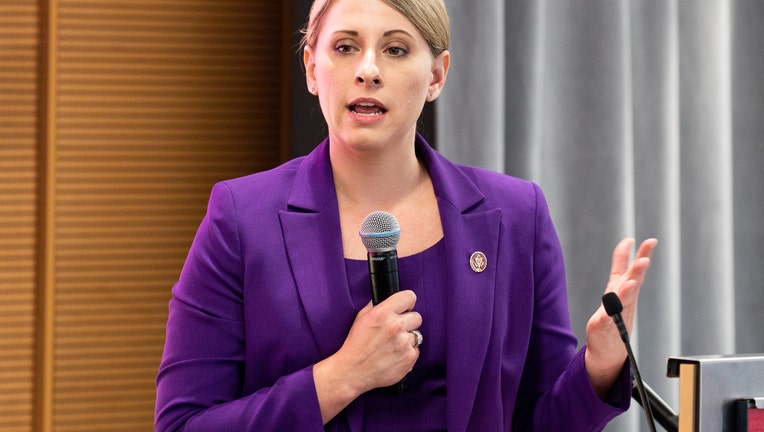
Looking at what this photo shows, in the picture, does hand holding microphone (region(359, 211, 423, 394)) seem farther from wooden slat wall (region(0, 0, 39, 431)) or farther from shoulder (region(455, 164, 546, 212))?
wooden slat wall (region(0, 0, 39, 431))

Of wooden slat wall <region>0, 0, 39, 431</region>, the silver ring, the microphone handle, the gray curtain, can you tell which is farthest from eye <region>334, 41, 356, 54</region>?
wooden slat wall <region>0, 0, 39, 431</region>

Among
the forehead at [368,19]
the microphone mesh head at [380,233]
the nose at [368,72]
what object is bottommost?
the microphone mesh head at [380,233]

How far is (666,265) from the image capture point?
2.76m

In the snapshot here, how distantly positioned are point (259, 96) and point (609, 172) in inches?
37.4

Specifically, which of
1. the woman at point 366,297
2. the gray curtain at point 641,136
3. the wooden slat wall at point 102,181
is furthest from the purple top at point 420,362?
the wooden slat wall at point 102,181

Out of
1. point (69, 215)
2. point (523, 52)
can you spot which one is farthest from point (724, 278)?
point (69, 215)

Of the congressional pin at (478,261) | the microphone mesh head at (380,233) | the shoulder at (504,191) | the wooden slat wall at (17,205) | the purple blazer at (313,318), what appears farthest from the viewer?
the wooden slat wall at (17,205)

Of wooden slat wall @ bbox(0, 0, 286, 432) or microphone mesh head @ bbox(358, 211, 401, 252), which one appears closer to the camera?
microphone mesh head @ bbox(358, 211, 401, 252)

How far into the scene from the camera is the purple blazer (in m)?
1.56

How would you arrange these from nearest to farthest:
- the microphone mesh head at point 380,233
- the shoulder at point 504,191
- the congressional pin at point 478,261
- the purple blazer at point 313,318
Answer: the microphone mesh head at point 380,233 → the purple blazer at point 313,318 → the congressional pin at point 478,261 → the shoulder at point 504,191

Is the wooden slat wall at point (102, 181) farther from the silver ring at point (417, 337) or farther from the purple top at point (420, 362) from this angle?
the silver ring at point (417, 337)

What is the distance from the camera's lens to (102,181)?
2.61 metres

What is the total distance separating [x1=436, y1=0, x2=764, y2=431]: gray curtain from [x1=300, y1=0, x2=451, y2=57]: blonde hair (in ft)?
2.69

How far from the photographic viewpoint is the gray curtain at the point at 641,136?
255 cm
